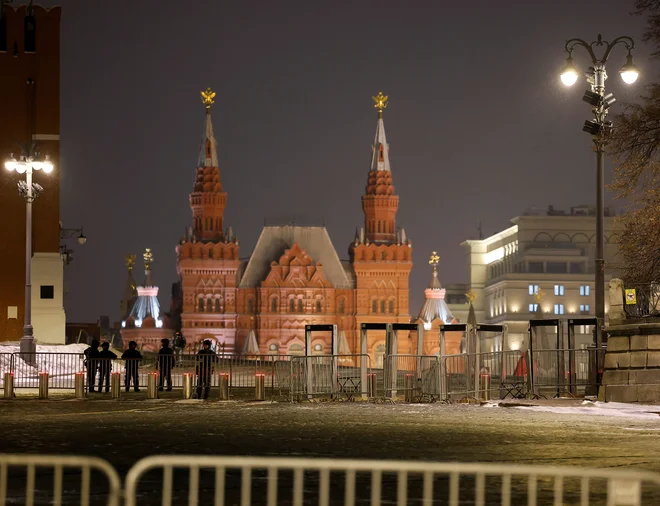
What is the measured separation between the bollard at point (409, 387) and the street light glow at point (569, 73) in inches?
349

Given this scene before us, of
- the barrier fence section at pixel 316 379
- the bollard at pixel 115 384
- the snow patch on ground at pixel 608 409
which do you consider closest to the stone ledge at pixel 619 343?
the snow patch on ground at pixel 608 409

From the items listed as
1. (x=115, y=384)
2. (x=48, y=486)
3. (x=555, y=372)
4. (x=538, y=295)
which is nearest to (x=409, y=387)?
(x=555, y=372)

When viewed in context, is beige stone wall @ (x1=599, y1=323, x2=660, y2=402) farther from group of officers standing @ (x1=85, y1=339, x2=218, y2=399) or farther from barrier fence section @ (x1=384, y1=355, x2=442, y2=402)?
group of officers standing @ (x1=85, y1=339, x2=218, y2=399)

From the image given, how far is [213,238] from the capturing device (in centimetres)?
11488

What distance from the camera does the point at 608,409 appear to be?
23344mm

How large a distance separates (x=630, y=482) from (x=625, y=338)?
1916 centimetres

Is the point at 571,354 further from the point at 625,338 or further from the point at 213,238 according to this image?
the point at 213,238

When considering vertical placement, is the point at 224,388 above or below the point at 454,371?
below

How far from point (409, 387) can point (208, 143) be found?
89020 mm

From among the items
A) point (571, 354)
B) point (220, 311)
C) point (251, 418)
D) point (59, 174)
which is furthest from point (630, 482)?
point (220, 311)

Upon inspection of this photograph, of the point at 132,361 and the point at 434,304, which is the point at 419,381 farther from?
the point at 434,304

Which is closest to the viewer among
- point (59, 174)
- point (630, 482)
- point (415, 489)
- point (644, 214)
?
point (630, 482)

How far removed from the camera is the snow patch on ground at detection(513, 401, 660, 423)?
21828mm

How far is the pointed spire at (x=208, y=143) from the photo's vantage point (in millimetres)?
116438
